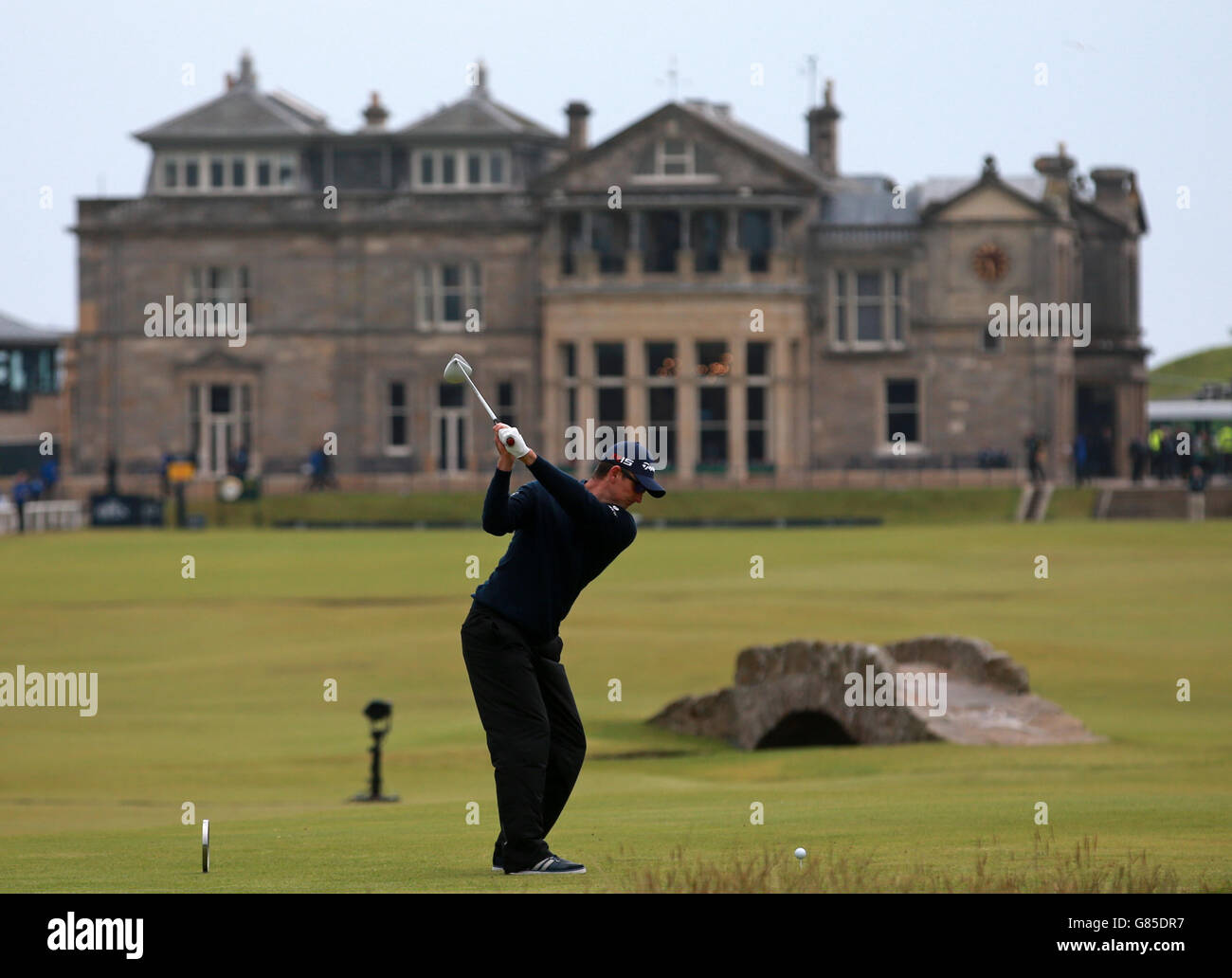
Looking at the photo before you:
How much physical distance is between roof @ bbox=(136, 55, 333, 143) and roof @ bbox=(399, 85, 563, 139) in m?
3.60

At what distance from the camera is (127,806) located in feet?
65.3

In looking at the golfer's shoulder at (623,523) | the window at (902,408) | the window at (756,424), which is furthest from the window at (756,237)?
the golfer's shoulder at (623,523)

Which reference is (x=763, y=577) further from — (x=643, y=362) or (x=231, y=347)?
(x=231, y=347)

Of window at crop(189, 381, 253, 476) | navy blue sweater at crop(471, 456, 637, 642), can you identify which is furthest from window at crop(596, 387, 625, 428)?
navy blue sweater at crop(471, 456, 637, 642)

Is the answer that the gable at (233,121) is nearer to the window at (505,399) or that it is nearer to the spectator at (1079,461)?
the window at (505,399)

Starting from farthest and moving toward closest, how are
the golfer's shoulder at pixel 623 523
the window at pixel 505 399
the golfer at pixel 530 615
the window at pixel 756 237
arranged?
the window at pixel 505 399 → the window at pixel 756 237 → the golfer's shoulder at pixel 623 523 → the golfer at pixel 530 615

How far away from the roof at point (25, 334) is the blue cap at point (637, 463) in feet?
312

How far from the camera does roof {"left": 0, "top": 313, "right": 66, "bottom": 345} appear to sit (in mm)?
108125

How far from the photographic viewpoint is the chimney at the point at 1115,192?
261ft

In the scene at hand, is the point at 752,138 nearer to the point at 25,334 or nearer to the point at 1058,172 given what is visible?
the point at 1058,172

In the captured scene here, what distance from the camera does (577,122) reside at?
252 feet

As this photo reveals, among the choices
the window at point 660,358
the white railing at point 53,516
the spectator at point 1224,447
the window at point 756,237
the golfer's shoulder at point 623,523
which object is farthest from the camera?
the window at point 756,237
